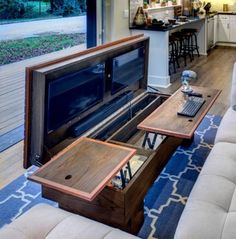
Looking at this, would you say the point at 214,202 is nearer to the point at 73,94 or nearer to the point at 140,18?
the point at 73,94

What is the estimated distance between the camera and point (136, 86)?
3.27m

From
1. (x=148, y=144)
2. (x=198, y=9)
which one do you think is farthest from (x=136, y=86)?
(x=198, y=9)

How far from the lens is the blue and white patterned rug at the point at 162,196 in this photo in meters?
2.32

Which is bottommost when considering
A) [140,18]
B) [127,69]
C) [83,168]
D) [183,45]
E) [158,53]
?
[83,168]

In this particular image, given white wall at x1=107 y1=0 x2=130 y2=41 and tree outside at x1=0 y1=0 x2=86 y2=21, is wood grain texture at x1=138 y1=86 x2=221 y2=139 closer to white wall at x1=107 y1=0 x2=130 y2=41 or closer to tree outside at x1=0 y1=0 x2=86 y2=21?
tree outside at x1=0 y1=0 x2=86 y2=21

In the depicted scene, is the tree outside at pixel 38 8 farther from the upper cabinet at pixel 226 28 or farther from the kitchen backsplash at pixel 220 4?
the kitchen backsplash at pixel 220 4

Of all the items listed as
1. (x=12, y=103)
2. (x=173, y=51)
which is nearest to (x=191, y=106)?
(x=12, y=103)

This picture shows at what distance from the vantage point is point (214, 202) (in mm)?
1786

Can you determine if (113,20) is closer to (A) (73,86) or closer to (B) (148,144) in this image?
(B) (148,144)

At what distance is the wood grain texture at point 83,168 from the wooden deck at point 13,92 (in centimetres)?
217

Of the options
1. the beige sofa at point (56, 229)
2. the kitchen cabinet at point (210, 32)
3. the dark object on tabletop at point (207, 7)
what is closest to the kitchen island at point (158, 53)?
the kitchen cabinet at point (210, 32)

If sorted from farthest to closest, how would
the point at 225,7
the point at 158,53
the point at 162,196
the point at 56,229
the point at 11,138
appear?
the point at 225,7 → the point at 158,53 → the point at 11,138 → the point at 162,196 → the point at 56,229

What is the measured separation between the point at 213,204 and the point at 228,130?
41.0 inches

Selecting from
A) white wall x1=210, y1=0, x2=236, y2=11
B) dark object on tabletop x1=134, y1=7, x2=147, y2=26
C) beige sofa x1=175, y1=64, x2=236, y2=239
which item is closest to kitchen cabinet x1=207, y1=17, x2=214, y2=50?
white wall x1=210, y1=0, x2=236, y2=11
